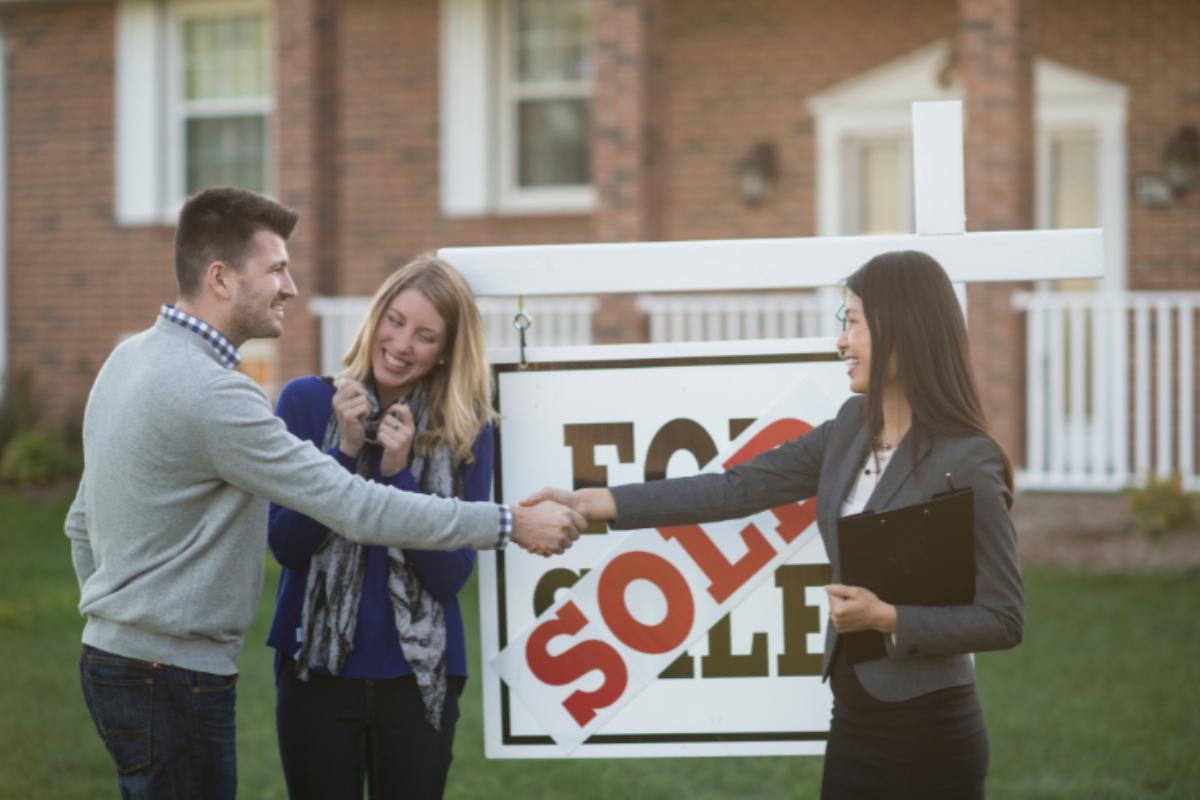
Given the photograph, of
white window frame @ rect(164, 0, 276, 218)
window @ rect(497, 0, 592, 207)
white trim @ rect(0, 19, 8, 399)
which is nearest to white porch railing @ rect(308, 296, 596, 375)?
window @ rect(497, 0, 592, 207)

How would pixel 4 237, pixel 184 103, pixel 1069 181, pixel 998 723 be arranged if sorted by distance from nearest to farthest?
pixel 998 723 < pixel 1069 181 < pixel 184 103 < pixel 4 237

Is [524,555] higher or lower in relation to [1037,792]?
higher

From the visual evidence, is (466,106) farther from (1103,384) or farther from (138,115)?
(1103,384)

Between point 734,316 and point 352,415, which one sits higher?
point 734,316

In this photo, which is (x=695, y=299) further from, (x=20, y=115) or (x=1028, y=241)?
(x=1028, y=241)

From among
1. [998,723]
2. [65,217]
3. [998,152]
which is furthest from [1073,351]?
[65,217]

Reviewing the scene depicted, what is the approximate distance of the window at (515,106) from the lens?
41.4ft

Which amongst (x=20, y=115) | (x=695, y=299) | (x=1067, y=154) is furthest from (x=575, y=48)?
(x=20, y=115)

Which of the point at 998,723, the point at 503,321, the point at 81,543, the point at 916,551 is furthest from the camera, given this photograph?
the point at 503,321

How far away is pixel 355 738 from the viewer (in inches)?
123

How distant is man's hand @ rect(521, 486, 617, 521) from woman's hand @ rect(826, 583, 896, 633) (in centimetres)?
58

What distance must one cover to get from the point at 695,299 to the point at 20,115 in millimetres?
6887

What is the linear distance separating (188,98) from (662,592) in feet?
37.7

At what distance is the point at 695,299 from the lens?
11406 millimetres
